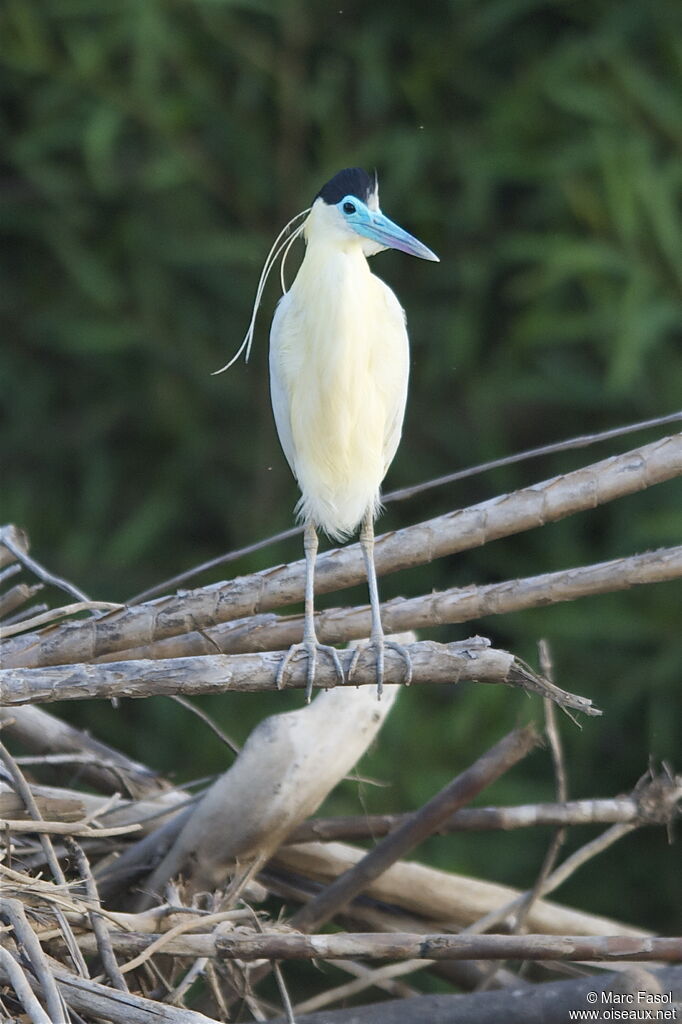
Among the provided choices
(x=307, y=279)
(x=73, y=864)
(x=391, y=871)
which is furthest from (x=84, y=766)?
(x=307, y=279)

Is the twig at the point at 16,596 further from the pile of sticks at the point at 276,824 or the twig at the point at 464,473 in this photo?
the twig at the point at 464,473

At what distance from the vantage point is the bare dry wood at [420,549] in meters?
1.32

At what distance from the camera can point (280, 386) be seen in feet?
5.47

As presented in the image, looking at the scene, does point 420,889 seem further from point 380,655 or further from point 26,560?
point 26,560

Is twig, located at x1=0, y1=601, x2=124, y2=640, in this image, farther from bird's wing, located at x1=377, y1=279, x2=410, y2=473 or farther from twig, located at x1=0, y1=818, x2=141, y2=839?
bird's wing, located at x1=377, y1=279, x2=410, y2=473

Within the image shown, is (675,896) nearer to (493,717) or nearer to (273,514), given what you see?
(493,717)

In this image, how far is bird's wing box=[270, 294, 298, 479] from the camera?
1.65m

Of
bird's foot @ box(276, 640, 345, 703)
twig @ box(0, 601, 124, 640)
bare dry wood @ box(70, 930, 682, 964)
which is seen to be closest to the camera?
bare dry wood @ box(70, 930, 682, 964)

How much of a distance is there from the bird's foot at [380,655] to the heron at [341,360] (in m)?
0.19

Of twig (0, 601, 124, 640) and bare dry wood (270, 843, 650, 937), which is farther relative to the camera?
bare dry wood (270, 843, 650, 937)

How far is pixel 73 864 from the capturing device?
4.48 feet

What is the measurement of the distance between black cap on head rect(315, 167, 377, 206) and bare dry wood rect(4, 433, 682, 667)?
0.42 metres

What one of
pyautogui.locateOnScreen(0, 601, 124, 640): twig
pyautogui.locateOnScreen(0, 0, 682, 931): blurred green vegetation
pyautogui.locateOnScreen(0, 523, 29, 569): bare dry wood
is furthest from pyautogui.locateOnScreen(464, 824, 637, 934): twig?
pyautogui.locateOnScreen(0, 0, 682, 931): blurred green vegetation

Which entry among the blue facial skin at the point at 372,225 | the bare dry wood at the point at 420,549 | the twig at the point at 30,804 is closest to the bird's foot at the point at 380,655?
the bare dry wood at the point at 420,549
